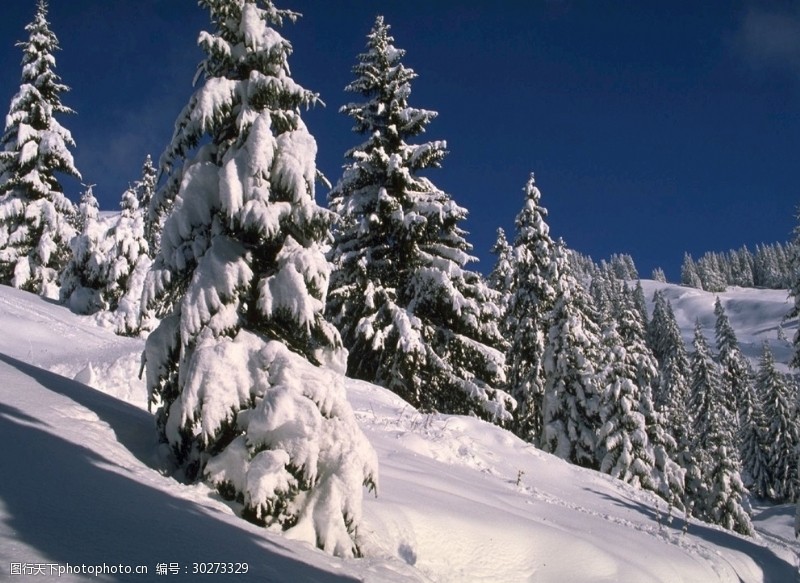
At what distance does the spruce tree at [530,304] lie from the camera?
30.1 meters

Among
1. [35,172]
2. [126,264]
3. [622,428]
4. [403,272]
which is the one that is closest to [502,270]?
[622,428]

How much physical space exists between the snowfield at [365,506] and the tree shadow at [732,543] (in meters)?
0.08

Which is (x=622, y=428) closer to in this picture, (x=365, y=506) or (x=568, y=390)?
(x=568, y=390)

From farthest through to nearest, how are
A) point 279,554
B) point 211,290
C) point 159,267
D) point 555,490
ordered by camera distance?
point 555,490
point 159,267
point 211,290
point 279,554

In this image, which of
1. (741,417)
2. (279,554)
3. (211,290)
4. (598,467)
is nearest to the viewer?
(279,554)

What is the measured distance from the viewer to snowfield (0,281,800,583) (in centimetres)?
403

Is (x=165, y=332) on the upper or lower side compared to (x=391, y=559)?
upper

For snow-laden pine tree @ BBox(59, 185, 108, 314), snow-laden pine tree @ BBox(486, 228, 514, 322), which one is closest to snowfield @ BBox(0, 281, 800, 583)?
snow-laden pine tree @ BBox(59, 185, 108, 314)

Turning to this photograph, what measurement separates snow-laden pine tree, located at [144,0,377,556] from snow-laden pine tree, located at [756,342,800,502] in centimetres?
6805

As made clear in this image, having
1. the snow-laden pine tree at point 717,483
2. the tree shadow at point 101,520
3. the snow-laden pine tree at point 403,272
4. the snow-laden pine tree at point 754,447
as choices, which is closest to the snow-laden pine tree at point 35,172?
the snow-laden pine tree at point 403,272

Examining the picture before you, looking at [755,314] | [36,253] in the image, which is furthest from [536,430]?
[755,314]

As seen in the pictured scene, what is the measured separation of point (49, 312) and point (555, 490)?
16.0 meters

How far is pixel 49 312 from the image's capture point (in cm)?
1836

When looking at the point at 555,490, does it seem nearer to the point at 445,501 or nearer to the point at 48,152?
the point at 445,501
